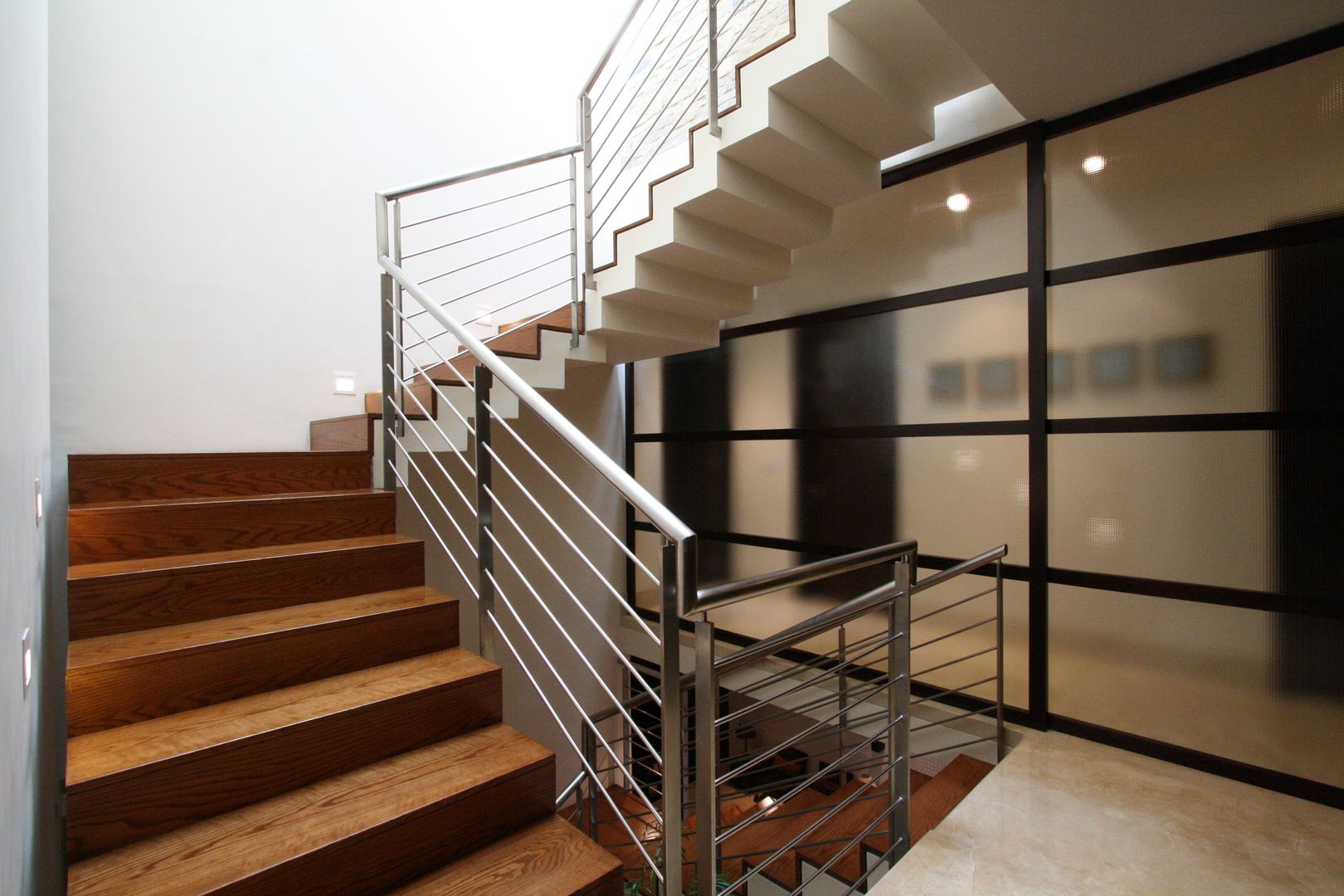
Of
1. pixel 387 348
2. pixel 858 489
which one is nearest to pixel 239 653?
pixel 387 348

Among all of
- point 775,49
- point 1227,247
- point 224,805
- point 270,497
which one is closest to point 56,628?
point 270,497

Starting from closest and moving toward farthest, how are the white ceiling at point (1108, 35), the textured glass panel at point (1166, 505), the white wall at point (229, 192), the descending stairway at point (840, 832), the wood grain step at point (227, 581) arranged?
the wood grain step at point (227, 581) < the white ceiling at point (1108, 35) < the textured glass panel at point (1166, 505) < the descending stairway at point (840, 832) < the white wall at point (229, 192)

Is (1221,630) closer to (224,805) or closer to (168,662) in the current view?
(224,805)

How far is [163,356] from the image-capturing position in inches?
114

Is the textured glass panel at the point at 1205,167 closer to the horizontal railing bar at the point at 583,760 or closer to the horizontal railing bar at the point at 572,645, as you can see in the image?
the horizontal railing bar at the point at 572,645

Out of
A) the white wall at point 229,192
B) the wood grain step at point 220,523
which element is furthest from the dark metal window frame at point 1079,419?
the white wall at point 229,192

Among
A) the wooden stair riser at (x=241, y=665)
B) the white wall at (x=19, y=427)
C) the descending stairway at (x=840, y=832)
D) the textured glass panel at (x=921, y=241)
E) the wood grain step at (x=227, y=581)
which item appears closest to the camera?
the white wall at (x=19, y=427)

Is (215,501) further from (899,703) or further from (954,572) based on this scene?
(954,572)

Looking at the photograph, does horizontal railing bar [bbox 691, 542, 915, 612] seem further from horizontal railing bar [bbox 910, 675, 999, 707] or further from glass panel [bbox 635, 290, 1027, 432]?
glass panel [bbox 635, 290, 1027, 432]

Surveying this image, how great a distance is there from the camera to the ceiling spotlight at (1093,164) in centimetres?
259

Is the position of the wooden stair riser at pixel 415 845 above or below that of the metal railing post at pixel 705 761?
below

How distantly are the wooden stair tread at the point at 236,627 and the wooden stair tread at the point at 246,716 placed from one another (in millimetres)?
158

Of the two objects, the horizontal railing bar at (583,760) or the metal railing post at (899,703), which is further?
the metal railing post at (899,703)

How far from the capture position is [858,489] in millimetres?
3375
